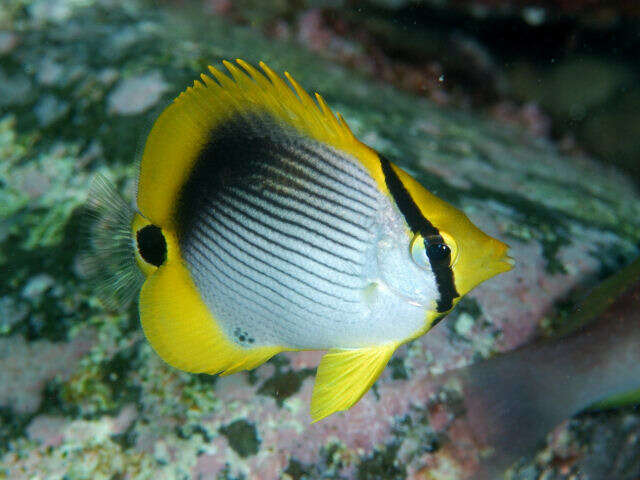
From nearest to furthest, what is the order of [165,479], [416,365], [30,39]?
[165,479], [416,365], [30,39]

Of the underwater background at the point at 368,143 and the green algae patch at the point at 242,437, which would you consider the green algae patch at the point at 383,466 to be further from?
the green algae patch at the point at 242,437

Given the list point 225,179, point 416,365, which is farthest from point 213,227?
point 416,365

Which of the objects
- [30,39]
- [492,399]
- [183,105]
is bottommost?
[30,39]

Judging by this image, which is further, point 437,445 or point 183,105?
point 437,445

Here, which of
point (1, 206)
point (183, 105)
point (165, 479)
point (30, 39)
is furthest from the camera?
point (30, 39)

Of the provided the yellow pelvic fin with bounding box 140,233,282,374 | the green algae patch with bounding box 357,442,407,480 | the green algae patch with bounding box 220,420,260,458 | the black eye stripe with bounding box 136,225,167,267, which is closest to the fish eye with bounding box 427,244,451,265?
the yellow pelvic fin with bounding box 140,233,282,374

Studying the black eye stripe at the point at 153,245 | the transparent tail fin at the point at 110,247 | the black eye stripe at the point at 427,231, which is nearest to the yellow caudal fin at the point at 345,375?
the black eye stripe at the point at 427,231

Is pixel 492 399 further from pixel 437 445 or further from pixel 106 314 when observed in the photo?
pixel 106 314
